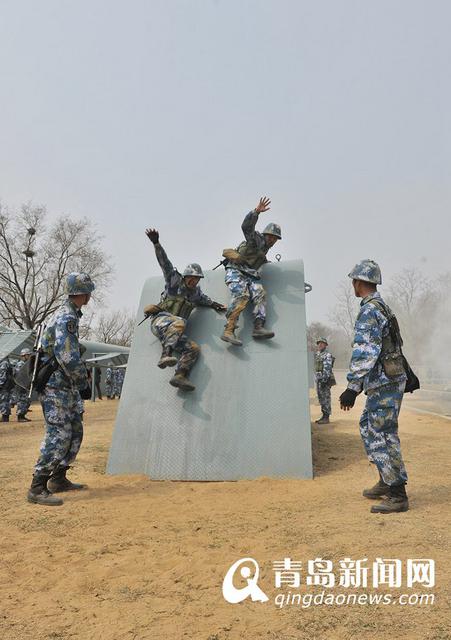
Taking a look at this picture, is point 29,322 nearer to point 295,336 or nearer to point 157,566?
point 295,336

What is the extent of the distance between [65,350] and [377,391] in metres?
2.87

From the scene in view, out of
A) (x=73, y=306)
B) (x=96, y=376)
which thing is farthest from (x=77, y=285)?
(x=96, y=376)

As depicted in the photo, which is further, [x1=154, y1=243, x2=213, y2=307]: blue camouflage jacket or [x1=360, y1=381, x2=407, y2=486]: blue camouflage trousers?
[x1=154, y1=243, x2=213, y2=307]: blue camouflage jacket

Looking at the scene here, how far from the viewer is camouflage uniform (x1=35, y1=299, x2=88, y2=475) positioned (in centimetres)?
473

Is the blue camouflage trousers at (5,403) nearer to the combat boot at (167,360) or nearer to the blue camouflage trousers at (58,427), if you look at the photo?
the combat boot at (167,360)

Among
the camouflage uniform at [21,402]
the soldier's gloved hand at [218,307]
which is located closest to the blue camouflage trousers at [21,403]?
the camouflage uniform at [21,402]

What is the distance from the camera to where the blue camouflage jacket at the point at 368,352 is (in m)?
4.21

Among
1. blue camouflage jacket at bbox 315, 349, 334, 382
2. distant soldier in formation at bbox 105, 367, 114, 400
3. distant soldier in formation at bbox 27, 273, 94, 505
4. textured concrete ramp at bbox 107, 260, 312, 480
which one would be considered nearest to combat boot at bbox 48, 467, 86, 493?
distant soldier in formation at bbox 27, 273, 94, 505

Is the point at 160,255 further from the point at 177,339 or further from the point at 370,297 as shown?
the point at 370,297

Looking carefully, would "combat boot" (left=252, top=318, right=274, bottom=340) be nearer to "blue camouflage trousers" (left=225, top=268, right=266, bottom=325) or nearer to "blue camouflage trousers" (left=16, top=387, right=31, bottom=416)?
"blue camouflage trousers" (left=225, top=268, right=266, bottom=325)

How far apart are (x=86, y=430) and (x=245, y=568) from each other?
820cm

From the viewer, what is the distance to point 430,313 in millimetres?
45969

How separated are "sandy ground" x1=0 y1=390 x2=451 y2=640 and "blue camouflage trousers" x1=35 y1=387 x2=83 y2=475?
1.26ft

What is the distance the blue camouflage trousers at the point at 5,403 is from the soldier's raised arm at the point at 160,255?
9124mm
